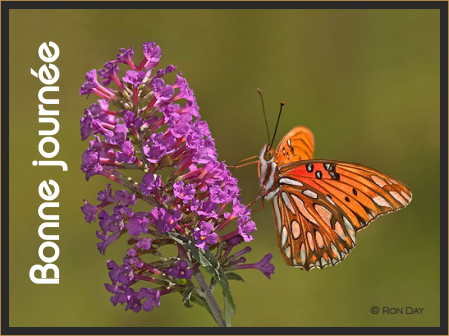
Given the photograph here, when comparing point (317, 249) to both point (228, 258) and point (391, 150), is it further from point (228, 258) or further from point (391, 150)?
point (391, 150)

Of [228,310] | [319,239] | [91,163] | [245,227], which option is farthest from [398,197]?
[91,163]

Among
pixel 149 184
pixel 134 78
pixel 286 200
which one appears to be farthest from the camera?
pixel 286 200

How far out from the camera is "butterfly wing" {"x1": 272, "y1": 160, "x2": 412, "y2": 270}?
3.71 metres

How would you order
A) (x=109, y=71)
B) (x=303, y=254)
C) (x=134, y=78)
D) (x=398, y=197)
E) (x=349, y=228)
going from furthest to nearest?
(x=303, y=254) → (x=349, y=228) → (x=398, y=197) → (x=109, y=71) → (x=134, y=78)

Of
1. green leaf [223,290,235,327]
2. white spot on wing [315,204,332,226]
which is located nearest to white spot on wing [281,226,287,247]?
white spot on wing [315,204,332,226]

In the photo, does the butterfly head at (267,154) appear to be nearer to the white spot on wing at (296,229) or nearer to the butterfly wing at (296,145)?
the butterfly wing at (296,145)

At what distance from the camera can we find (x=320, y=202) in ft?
12.8

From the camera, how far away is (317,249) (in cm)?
392

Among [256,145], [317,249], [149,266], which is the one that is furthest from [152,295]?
[256,145]

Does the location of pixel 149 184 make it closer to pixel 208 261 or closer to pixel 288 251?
pixel 208 261

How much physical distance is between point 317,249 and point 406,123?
4.72 meters

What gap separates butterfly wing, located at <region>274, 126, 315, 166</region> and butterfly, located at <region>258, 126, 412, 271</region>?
2.1 inches

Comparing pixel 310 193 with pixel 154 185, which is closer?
pixel 154 185

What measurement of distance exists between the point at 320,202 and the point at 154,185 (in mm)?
1447
